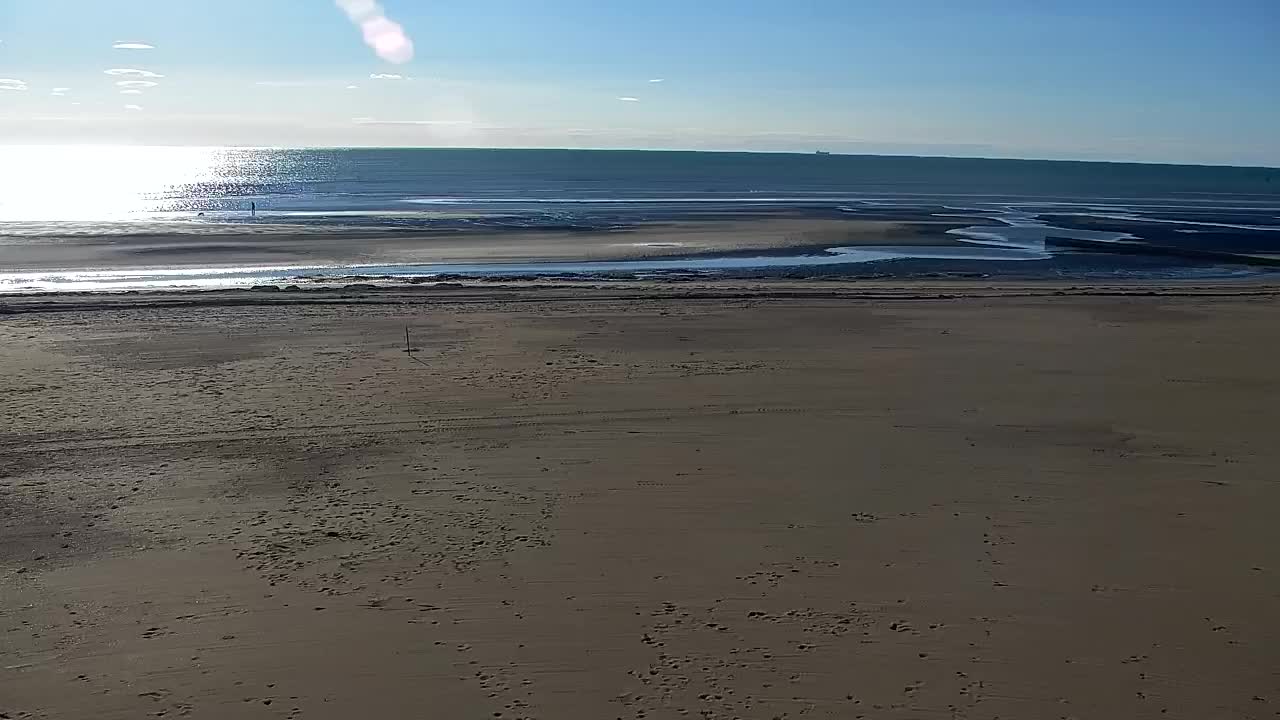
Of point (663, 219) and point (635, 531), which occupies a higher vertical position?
point (663, 219)

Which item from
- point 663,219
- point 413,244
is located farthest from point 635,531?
point 663,219

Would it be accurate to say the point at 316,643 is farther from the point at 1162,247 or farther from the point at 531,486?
the point at 1162,247

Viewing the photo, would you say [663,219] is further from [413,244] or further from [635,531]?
[635,531]

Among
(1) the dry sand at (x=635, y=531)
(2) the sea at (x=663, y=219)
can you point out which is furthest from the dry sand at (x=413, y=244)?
(1) the dry sand at (x=635, y=531)

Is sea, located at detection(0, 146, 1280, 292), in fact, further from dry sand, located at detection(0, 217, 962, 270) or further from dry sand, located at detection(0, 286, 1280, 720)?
dry sand, located at detection(0, 286, 1280, 720)

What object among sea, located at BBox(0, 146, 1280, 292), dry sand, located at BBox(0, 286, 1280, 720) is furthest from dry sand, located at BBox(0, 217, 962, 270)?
dry sand, located at BBox(0, 286, 1280, 720)

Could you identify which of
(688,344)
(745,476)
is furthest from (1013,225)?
(745,476)

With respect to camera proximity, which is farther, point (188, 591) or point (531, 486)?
point (531, 486)
